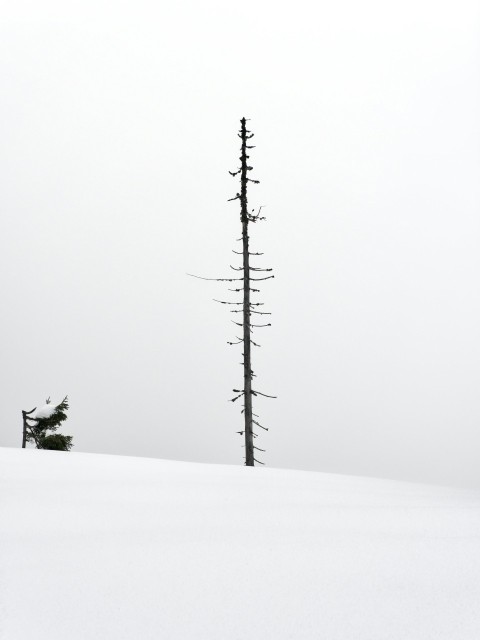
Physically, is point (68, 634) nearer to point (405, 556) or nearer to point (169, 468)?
point (405, 556)

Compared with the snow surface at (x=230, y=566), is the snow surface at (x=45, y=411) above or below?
above

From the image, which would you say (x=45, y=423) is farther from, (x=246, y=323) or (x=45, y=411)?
(x=246, y=323)

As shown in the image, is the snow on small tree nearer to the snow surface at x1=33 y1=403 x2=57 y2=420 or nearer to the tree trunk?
the snow surface at x1=33 y1=403 x2=57 y2=420

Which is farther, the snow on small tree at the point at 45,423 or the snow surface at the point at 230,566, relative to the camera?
the snow on small tree at the point at 45,423

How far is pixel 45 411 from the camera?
1257 cm

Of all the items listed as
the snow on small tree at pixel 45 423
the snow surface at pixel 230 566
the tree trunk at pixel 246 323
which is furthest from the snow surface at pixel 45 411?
the snow surface at pixel 230 566

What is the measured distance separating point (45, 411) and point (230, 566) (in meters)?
10.4

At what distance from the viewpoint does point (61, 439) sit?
1235 cm

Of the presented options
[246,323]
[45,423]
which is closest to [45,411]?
[45,423]

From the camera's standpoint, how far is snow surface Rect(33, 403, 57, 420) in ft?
41.1

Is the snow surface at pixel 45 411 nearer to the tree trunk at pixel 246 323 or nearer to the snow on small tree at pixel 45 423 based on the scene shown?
the snow on small tree at pixel 45 423

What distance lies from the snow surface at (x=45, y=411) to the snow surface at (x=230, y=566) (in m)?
7.83

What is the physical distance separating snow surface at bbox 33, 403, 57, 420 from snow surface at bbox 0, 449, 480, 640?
7.83 metres

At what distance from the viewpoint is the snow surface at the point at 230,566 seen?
2.47m
